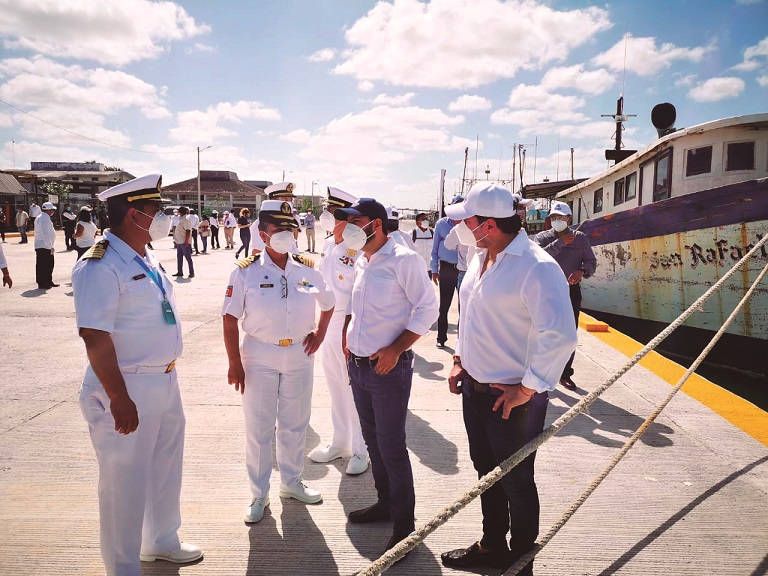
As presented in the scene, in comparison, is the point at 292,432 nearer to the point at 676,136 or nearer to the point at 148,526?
the point at 148,526

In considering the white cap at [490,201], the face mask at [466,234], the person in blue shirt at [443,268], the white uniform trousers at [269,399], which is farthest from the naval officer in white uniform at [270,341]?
the person in blue shirt at [443,268]

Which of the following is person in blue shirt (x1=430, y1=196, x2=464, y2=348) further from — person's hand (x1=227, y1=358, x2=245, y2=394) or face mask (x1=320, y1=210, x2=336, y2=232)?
person's hand (x1=227, y1=358, x2=245, y2=394)

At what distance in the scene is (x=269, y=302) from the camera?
9.31ft

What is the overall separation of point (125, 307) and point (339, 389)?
1.89 metres

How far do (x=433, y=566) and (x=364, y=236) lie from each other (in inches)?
69.0

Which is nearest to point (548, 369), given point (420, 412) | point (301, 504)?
point (301, 504)

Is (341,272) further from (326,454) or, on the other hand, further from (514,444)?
(514,444)

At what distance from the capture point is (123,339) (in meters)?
2.15

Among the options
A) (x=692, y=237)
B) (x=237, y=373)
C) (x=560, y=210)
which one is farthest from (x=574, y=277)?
(x=692, y=237)

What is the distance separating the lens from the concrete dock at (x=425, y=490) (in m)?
2.59

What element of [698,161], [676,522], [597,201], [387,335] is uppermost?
[698,161]

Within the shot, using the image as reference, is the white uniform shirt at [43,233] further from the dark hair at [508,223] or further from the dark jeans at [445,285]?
the dark hair at [508,223]

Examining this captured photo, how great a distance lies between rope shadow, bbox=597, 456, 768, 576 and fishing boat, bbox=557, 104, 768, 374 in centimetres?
472

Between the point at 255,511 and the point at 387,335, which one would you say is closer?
the point at 387,335
